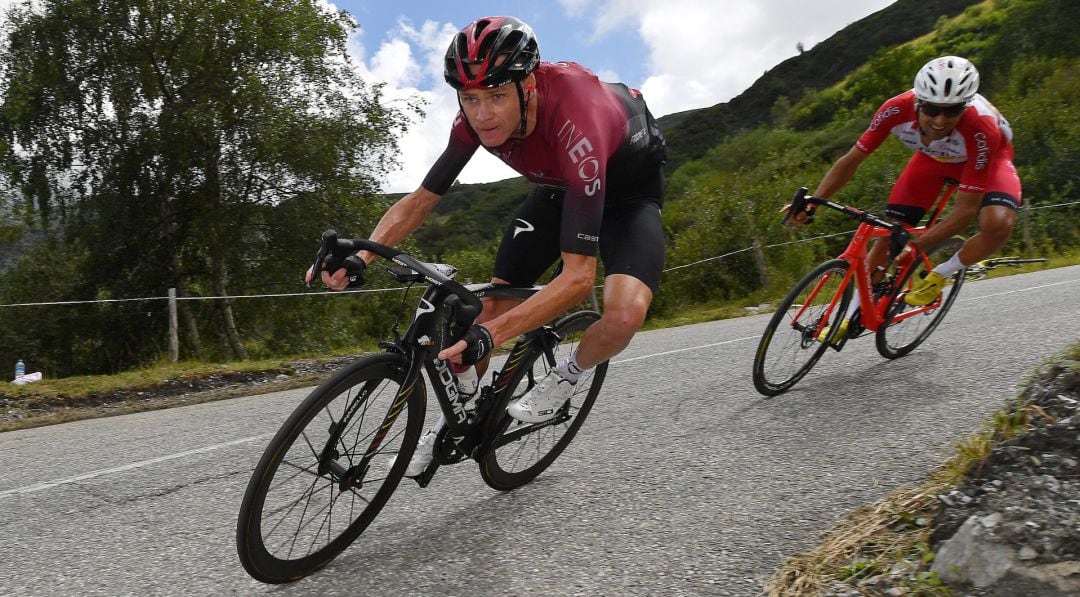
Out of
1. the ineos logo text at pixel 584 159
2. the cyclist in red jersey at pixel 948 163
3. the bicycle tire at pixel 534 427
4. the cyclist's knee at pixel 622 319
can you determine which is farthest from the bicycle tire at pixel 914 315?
the ineos logo text at pixel 584 159

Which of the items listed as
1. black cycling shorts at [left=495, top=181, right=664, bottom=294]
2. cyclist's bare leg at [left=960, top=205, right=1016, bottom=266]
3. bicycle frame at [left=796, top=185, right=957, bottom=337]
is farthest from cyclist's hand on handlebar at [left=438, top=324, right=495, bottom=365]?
cyclist's bare leg at [left=960, top=205, right=1016, bottom=266]

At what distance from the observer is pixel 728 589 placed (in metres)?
2.32

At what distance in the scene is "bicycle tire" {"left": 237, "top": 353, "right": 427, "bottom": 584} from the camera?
2457 millimetres

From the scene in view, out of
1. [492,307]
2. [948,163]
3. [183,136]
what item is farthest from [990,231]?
[183,136]

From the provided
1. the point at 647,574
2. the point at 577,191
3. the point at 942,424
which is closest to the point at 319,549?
the point at 647,574

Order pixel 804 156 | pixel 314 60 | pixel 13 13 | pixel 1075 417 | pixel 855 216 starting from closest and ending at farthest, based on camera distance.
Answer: pixel 1075 417
pixel 855 216
pixel 13 13
pixel 314 60
pixel 804 156

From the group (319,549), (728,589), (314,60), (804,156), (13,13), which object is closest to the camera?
(728,589)

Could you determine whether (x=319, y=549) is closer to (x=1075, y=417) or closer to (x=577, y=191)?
(x=577, y=191)

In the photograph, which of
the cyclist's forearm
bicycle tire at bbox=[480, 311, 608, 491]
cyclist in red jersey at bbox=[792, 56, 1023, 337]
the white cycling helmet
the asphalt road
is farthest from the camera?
the cyclist's forearm

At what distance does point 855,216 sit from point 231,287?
2138cm

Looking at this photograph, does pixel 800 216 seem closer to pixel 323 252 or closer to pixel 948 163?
pixel 948 163

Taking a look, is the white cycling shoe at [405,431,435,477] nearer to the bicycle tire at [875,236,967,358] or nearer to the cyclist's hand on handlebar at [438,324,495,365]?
the cyclist's hand on handlebar at [438,324,495,365]

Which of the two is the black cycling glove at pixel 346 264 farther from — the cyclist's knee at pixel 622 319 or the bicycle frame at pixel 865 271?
the bicycle frame at pixel 865 271

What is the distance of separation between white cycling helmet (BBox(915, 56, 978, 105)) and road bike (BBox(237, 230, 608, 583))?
312 cm
